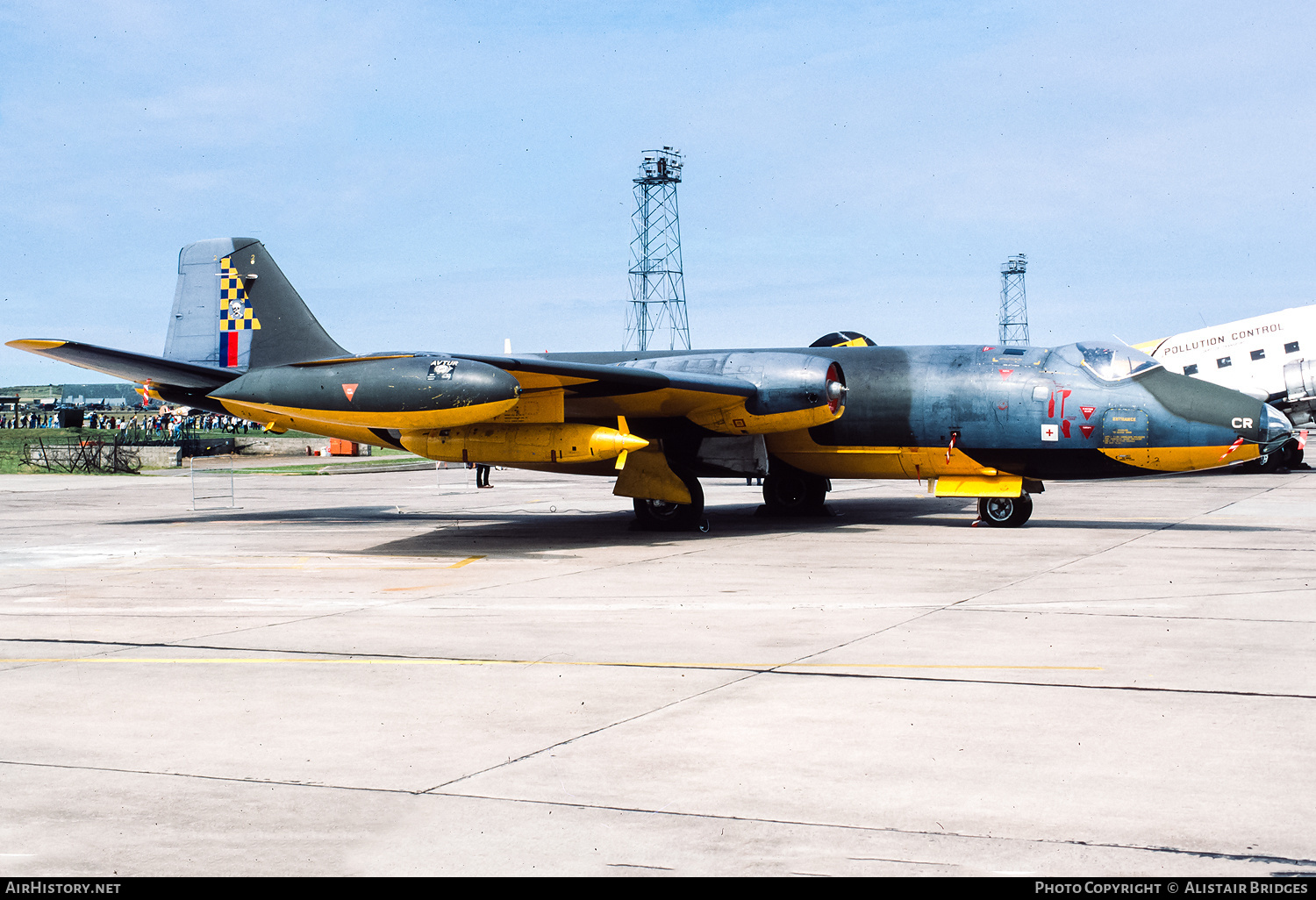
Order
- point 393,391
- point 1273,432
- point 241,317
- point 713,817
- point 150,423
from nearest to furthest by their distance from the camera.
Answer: point 713,817 → point 393,391 → point 1273,432 → point 241,317 → point 150,423

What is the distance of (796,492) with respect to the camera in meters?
23.0

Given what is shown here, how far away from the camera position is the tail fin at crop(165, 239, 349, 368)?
2200cm

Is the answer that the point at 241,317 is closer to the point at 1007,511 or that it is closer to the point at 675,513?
the point at 675,513

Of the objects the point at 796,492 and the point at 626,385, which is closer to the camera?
the point at 626,385

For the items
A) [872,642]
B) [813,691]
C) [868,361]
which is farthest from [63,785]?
[868,361]

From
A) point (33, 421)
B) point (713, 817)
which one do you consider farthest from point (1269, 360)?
point (33, 421)

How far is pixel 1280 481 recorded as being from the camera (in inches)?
1256

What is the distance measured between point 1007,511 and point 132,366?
16.0 meters

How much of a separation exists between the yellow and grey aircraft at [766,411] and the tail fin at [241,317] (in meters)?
0.89

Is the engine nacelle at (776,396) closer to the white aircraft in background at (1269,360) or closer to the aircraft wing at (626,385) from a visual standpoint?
the aircraft wing at (626,385)

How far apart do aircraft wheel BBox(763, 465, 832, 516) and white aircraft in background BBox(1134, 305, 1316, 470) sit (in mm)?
15841

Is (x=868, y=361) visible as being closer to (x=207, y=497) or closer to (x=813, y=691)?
(x=813, y=691)

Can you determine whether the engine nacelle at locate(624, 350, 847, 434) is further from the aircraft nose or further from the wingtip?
the wingtip

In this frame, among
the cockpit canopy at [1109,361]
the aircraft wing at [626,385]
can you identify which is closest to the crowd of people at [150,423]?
the aircraft wing at [626,385]
